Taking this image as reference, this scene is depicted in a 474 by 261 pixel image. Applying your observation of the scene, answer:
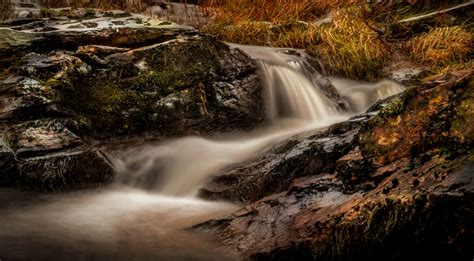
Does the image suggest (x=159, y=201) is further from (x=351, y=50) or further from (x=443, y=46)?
(x=443, y=46)

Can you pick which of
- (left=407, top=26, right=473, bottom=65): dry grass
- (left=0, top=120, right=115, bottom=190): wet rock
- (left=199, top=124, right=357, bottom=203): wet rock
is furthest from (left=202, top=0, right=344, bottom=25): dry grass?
(left=199, top=124, right=357, bottom=203): wet rock

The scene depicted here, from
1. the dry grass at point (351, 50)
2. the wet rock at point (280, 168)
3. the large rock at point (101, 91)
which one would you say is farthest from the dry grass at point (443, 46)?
the wet rock at point (280, 168)

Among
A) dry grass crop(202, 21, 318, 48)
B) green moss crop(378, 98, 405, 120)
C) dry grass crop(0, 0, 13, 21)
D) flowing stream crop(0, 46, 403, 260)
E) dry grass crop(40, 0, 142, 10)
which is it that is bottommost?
flowing stream crop(0, 46, 403, 260)

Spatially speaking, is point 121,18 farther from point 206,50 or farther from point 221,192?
point 221,192

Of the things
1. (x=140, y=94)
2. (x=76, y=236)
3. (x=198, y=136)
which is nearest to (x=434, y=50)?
(x=198, y=136)

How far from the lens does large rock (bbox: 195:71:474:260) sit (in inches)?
73.7

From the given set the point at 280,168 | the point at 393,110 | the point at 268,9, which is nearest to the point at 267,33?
the point at 268,9

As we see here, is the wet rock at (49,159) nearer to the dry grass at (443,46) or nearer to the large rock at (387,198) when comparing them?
the large rock at (387,198)

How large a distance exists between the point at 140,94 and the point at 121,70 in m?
0.33

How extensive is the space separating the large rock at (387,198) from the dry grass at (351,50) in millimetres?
3940

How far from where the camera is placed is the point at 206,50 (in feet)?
17.1

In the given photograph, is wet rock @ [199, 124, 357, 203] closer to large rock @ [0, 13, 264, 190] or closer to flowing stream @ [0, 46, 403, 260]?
flowing stream @ [0, 46, 403, 260]

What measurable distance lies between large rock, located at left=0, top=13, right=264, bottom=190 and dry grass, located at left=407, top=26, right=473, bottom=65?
3.06 m

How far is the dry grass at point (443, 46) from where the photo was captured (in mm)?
6480
